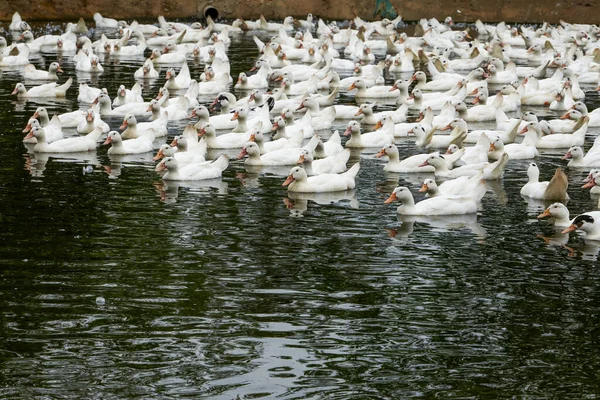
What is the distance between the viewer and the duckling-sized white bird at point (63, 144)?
19.3 meters

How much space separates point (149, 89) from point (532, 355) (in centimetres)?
1782

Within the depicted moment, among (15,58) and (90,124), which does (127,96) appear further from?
(15,58)

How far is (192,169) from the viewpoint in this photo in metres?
17.7

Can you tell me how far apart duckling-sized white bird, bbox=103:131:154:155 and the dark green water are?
1.88 metres

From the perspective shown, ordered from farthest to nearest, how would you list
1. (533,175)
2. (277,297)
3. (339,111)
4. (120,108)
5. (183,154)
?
(339,111) → (120,108) → (183,154) → (533,175) → (277,297)

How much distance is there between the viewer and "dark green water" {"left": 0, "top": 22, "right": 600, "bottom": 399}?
9805mm

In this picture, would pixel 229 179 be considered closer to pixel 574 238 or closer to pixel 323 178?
pixel 323 178

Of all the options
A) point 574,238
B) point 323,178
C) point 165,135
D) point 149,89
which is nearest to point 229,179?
point 323,178

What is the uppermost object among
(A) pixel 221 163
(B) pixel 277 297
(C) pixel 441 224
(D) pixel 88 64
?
(D) pixel 88 64

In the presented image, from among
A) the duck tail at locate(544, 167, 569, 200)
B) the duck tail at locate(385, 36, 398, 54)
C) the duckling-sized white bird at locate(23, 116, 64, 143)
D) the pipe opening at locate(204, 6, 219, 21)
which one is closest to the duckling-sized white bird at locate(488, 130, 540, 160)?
the duck tail at locate(544, 167, 569, 200)

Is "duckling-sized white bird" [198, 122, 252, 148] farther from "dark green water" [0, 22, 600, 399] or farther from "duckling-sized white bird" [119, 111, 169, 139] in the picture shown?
"dark green water" [0, 22, 600, 399]

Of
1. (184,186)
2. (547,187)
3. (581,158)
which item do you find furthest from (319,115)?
(547,187)

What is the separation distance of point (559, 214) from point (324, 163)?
4.49 m

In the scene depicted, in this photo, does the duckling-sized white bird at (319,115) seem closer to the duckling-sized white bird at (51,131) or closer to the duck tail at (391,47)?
the duckling-sized white bird at (51,131)
